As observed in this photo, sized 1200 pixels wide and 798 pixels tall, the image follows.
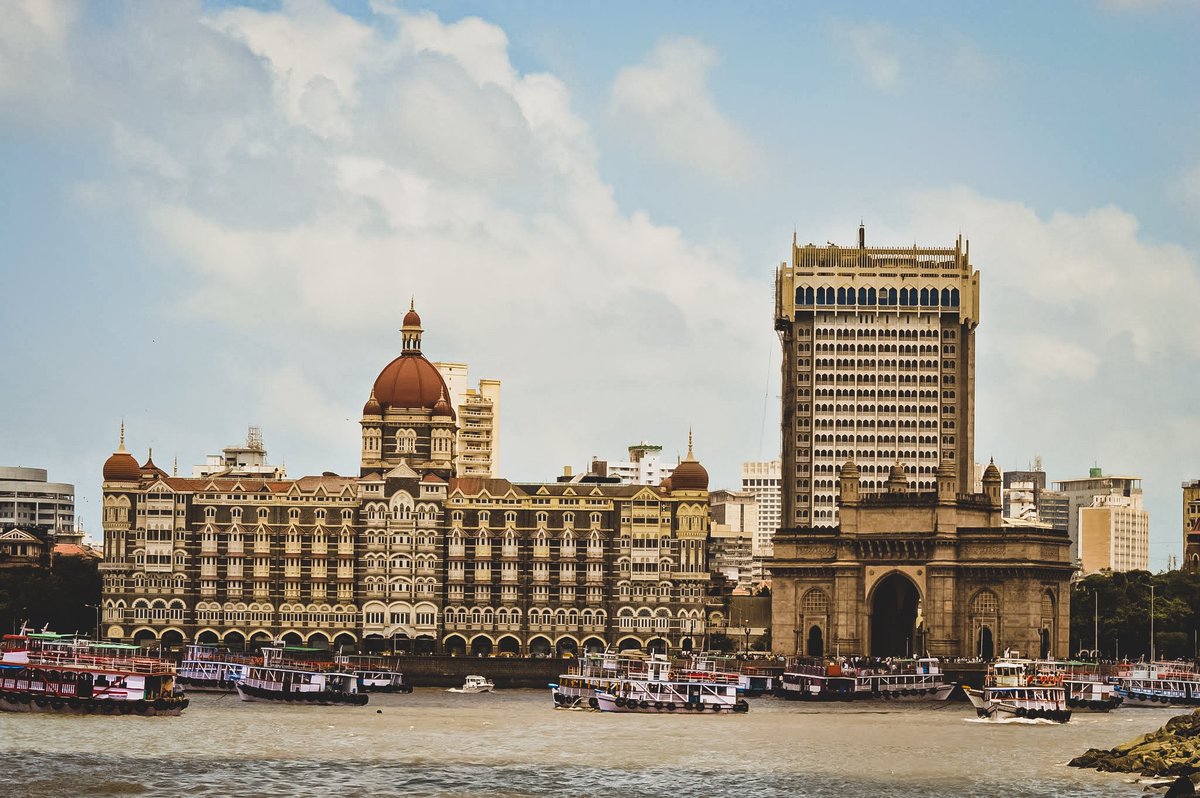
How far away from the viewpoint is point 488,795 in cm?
11625

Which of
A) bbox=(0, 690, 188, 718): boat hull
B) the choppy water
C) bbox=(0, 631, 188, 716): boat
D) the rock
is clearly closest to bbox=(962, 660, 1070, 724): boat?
the choppy water

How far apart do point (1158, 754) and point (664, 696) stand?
175 ft

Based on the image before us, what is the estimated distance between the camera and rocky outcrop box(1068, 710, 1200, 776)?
124312 millimetres

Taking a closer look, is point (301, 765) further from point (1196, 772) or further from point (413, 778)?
point (1196, 772)

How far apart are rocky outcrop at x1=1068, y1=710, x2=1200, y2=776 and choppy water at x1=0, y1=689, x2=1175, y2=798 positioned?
5.05 feet

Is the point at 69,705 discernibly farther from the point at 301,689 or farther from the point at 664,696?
the point at 664,696

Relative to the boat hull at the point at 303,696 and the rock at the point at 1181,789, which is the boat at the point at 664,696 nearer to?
the boat hull at the point at 303,696

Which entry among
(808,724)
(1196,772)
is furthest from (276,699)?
(1196,772)

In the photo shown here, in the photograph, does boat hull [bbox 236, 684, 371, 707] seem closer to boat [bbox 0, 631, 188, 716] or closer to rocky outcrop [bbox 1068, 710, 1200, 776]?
boat [bbox 0, 631, 188, 716]

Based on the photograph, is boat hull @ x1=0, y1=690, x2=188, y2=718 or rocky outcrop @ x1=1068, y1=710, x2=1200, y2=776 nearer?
rocky outcrop @ x1=1068, y1=710, x2=1200, y2=776

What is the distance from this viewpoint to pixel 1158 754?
127500mm

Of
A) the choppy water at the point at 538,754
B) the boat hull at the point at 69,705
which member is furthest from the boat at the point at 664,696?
the boat hull at the point at 69,705

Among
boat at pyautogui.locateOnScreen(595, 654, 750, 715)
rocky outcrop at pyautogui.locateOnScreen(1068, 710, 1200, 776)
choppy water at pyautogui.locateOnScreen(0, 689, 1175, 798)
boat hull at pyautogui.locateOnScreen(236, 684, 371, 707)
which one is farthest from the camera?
boat hull at pyautogui.locateOnScreen(236, 684, 371, 707)

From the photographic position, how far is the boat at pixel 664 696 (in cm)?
17462
